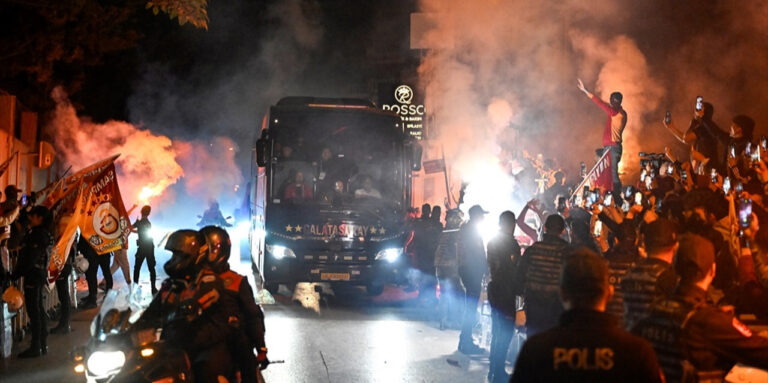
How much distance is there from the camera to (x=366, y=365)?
833 cm

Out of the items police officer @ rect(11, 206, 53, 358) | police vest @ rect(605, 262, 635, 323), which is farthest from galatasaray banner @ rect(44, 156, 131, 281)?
police vest @ rect(605, 262, 635, 323)

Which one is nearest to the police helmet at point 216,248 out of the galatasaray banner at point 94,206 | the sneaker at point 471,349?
the sneaker at point 471,349

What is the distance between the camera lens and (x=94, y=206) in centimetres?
1162

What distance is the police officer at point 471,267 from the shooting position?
916 cm

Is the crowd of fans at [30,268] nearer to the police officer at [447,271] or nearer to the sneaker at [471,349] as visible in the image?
the sneaker at [471,349]

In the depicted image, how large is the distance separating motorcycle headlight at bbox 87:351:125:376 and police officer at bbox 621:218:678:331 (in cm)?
278

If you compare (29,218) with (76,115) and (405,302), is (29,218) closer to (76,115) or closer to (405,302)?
(405,302)

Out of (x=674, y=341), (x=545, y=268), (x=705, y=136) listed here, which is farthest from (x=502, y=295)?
(x=705, y=136)

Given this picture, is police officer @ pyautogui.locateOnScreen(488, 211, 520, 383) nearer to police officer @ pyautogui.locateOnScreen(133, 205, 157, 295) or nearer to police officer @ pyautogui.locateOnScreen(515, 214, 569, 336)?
police officer @ pyautogui.locateOnScreen(515, 214, 569, 336)

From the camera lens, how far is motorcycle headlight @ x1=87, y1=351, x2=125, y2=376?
417cm

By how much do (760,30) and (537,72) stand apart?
7926 mm

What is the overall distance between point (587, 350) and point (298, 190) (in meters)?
10.8

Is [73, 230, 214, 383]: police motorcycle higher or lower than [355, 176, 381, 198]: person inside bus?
lower

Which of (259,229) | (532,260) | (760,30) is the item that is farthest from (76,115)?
(532,260)
